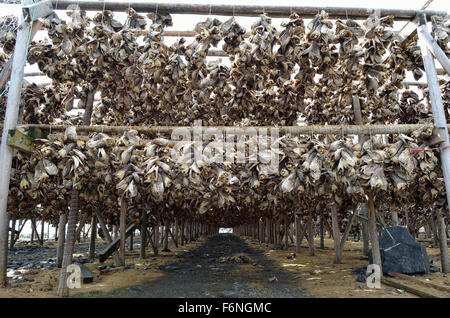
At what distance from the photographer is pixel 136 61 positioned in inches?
235

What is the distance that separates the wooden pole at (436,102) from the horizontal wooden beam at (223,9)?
584 mm

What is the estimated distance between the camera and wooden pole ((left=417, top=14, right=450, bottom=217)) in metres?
5.62

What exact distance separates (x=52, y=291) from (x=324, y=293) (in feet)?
20.4

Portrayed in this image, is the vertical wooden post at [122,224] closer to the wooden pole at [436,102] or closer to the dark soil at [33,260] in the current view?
the dark soil at [33,260]

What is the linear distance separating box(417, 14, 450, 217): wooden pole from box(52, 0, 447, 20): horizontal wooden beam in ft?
1.92

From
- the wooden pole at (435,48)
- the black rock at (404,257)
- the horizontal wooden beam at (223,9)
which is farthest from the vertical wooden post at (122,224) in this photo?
the wooden pole at (435,48)

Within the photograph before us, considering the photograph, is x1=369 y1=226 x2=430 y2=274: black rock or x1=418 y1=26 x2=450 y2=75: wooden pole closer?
x1=418 y1=26 x2=450 y2=75: wooden pole

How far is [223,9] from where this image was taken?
240 inches

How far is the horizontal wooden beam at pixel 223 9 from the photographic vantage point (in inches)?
239

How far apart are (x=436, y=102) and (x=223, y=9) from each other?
4839 mm

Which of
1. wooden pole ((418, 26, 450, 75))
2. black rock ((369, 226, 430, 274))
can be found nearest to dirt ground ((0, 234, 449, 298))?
black rock ((369, 226, 430, 274))

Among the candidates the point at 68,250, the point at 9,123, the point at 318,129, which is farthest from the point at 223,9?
the point at 68,250

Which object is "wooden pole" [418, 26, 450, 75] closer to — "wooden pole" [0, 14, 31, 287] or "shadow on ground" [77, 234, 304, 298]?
"shadow on ground" [77, 234, 304, 298]

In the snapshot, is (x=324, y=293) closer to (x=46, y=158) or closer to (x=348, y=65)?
(x=348, y=65)
